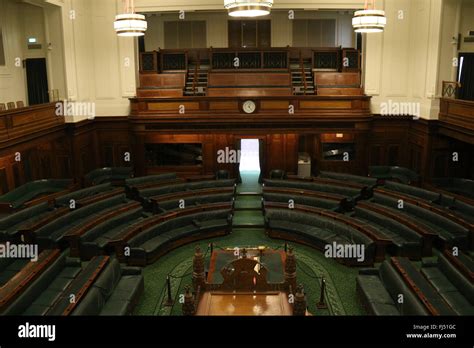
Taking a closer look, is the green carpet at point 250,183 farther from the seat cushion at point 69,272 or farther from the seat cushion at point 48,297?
the seat cushion at point 48,297

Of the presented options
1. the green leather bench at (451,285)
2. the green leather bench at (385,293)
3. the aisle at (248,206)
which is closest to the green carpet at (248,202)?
the aisle at (248,206)

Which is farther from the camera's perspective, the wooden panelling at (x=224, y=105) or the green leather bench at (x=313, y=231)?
the wooden panelling at (x=224, y=105)

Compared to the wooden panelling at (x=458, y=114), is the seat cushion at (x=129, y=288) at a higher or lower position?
lower

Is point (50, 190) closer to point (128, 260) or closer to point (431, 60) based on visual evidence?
point (128, 260)

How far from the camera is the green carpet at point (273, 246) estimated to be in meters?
7.49

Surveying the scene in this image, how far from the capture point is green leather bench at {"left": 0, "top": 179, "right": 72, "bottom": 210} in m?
11.4

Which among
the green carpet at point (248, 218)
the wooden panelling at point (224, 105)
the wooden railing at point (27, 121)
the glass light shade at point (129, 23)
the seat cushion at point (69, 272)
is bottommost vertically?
the green carpet at point (248, 218)

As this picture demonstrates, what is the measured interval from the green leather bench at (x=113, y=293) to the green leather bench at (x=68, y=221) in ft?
7.11

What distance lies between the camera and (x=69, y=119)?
43.0 ft

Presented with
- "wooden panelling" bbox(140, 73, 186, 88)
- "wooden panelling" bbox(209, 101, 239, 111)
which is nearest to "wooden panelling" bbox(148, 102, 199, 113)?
"wooden panelling" bbox(209, 101, 239, 111)

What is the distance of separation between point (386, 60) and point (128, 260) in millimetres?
10751

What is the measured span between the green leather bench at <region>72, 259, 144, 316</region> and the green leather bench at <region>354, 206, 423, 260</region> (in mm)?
5382

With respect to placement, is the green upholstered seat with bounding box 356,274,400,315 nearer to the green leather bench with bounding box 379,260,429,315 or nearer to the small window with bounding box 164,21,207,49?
the green leather bench with bounding box 379,260,429,315
